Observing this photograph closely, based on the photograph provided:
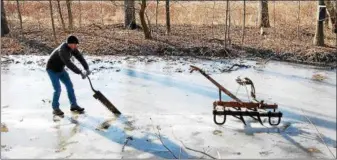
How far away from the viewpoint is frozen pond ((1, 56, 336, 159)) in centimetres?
633

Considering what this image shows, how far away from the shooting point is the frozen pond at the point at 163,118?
6332 mm

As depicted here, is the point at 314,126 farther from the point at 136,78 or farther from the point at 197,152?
the point at 136,78

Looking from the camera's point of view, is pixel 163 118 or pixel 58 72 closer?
pixel 163 118

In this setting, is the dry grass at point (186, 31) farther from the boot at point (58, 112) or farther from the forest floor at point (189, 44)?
the boot at point (58, 112)

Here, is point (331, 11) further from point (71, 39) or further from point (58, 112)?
point (58, 112)

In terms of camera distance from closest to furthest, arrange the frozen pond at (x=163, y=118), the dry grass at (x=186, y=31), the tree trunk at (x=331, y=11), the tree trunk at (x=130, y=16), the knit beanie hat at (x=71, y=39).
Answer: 1. the frozen pond at (x=163, y=118)
2. the knit beanie hat at (x=71, y=39)
3. the dry grass at (x=186, y=31)
4. the tree trunk at (x=331, y=11)
5. the tree trunk at (x=130, y=16)

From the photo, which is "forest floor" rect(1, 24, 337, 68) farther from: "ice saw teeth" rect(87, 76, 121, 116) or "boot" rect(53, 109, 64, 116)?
"boot" rect(53, 109, 64, 116)

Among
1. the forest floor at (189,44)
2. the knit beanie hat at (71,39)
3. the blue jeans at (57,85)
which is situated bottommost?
the blue jeans at (57,85)

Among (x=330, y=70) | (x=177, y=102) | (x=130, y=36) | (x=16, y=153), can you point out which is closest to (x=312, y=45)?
(x=330, y=70)

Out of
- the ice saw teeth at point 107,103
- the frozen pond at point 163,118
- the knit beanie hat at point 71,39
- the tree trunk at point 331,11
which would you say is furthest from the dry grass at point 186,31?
the knit beanie hat at point 71,39

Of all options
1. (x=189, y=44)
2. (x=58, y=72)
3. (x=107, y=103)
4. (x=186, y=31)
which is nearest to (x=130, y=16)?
(x=186, y=31)

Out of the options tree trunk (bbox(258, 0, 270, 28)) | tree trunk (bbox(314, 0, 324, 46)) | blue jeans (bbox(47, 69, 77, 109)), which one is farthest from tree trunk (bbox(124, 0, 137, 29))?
blue jeans (bbox(47, 69, 77, 109))

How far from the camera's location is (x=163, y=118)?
7688mm

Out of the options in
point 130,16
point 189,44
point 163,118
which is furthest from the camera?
point 130,16
